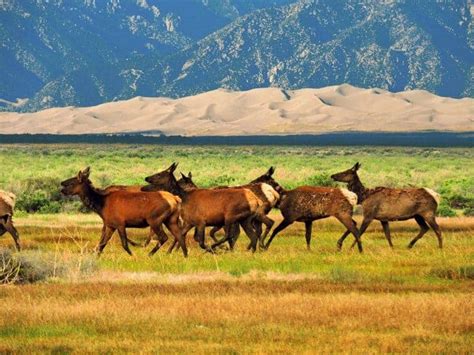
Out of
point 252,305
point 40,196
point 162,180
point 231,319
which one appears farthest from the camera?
point 40,196

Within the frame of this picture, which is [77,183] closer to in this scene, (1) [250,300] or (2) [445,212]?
(1) [250,300]

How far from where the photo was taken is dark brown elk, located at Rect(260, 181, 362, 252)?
26812 millimetres

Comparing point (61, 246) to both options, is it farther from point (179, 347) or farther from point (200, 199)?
point (179, 347)

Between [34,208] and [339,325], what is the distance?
2839 centimetres

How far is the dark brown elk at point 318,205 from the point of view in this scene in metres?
26.8

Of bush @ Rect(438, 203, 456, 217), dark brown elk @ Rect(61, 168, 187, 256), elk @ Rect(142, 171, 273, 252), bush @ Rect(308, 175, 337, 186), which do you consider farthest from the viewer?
bush @ Rect(308, 175, 337, 186)

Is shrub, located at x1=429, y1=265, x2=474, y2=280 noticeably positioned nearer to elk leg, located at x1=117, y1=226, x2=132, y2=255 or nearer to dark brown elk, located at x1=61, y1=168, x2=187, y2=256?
dark brown elk, located at x1=61, y1=168, x2=187, y2=256

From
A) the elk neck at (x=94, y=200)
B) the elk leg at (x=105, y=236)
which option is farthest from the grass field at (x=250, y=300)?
the elk neck at (x=94, y=200)

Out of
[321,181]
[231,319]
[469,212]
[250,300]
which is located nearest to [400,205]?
[250,300]

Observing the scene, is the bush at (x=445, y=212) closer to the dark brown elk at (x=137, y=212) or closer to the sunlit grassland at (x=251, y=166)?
the sunlit grassland at (x=251, y=166)

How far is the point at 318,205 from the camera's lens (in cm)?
2688

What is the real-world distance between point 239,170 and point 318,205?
5634 centimetres

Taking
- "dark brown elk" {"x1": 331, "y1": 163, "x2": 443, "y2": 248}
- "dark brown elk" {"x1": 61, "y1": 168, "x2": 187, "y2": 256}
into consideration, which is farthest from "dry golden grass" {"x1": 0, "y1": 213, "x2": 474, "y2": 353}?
"dark brown elk" {"x1": 331, "y1": 163, "x2": 443, "y2": 248}

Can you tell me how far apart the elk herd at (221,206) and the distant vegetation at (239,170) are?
13.9 metres
